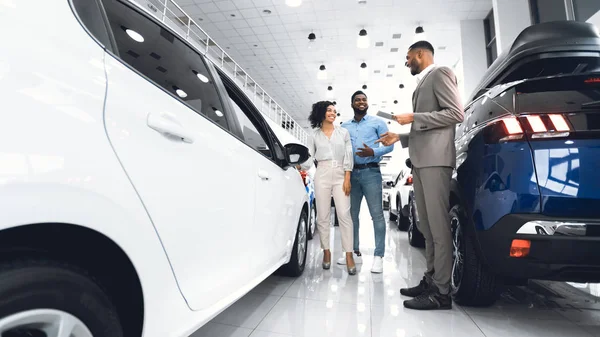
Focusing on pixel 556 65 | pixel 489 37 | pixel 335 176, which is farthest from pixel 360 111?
pixel 489 37

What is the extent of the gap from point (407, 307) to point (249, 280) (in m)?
1.01

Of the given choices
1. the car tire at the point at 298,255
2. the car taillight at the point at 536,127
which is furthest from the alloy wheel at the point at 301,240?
the car taillight at the point at 536,127

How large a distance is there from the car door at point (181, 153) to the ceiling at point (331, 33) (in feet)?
20.6

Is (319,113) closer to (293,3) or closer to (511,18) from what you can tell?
(293,3)

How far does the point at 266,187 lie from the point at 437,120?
106 centimetres

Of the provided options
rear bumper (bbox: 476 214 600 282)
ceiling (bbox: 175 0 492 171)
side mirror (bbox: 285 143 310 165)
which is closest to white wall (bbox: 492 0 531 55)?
ceiling (bbox: 175 0 492 171)

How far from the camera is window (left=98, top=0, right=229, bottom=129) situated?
827 mm

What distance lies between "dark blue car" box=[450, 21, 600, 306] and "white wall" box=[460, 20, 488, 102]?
245 inches

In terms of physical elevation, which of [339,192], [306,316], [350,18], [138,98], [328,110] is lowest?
[306,316]

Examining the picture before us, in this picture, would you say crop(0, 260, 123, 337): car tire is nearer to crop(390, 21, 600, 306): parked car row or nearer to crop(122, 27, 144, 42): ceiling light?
crop(122, 27, 144, 42): ceiling light

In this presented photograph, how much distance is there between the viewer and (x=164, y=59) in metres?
1.00

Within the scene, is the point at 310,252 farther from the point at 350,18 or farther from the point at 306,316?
the point at 350,18

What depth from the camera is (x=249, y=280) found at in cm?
128

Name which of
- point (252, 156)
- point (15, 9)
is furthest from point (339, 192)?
point (15, 9)
